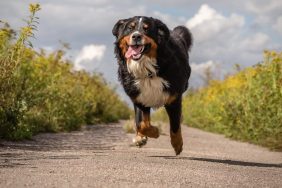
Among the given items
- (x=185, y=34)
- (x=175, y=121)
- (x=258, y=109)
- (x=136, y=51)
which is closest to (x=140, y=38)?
(x=136, y=51)

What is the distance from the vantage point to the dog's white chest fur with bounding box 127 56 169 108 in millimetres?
6871

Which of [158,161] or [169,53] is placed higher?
[169,53]

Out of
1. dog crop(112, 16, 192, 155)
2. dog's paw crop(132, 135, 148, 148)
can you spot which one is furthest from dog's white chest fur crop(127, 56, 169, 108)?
dog's paw crop(132, 135, 148, 148)

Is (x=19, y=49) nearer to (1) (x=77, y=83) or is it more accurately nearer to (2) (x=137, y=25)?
(2) (x=137, y=25)

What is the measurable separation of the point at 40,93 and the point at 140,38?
411 cm

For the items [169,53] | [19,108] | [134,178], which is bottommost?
[134,178]

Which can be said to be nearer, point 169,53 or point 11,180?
point 11,180

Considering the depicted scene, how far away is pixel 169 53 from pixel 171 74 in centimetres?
25

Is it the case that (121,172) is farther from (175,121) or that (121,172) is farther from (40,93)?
(40,93)

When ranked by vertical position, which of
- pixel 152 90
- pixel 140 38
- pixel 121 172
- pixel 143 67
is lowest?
pixel 121 172

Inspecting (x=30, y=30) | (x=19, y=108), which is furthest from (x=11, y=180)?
(x=19, y=108)

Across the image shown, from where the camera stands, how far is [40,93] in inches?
407

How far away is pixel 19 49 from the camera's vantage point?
8102 millimetres

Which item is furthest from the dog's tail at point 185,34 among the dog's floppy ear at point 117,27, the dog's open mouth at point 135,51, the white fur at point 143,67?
the dog's open mouth at point 135,51
